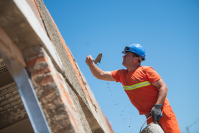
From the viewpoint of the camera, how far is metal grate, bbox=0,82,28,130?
4617mm

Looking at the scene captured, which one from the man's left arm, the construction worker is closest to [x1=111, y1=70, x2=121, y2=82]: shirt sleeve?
the construction worker

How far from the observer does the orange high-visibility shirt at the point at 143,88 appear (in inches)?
116

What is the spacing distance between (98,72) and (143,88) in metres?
0.85

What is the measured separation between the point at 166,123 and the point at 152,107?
0.99 ft

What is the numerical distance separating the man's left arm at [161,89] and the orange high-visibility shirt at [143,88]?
54mm

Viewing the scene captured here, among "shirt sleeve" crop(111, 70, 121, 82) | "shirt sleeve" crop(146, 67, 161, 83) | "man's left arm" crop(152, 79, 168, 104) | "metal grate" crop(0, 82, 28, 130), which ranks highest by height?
"metal grate" crop(0, 82, 28, 130)

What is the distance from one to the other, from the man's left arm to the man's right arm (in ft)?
2.65

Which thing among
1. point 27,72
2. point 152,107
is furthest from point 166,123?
point 27,72

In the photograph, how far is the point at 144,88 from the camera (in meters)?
2.94

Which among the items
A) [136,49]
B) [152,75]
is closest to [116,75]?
[136,49]

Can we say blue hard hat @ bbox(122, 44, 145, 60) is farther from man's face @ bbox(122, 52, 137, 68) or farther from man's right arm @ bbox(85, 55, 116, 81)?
man's right arm @ bbox(85, 55, 116, 81)

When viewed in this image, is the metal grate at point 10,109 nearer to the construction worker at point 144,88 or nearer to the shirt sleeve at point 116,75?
the construction worker at point 144,88

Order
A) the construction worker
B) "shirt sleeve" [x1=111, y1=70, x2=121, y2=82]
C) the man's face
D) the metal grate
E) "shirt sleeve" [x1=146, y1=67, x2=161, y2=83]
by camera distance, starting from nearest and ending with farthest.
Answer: the construction worker < "shirt sleeve" [x1=146, y1=67, x2=161, y2=83] < the man's face < "shirt sleeve" [x1=111, y1=70, x2=121, y2=82] < the metal grate

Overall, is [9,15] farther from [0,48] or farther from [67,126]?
[67,126]
